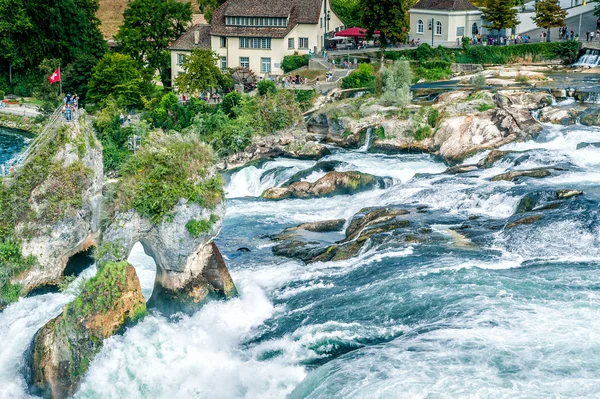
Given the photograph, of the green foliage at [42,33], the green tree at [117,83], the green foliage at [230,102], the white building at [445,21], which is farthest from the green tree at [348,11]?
the green foliage at [230,102]

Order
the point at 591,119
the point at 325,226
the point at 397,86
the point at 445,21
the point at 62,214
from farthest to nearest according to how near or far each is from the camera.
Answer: the point at 445,21
the point at 397,86
the point at 591,119
the point at 325,226
the point at 62,214

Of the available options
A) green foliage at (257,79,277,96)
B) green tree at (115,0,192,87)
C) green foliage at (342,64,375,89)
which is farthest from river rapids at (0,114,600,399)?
green tree at (115,0,192,87)

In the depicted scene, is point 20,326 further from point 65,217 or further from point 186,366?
point 186,366

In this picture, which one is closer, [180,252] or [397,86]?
[180,252]

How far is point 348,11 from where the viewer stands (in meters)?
100

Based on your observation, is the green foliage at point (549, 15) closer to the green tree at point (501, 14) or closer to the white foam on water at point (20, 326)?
the green tree at point (501, 14)

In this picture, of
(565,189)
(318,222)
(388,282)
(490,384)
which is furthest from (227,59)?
(490,384)

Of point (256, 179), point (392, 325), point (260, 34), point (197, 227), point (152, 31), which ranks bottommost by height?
point (392, 325)

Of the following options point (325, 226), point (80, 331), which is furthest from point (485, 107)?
point (80, 331)

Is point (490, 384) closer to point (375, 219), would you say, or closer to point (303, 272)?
point (303, 272)

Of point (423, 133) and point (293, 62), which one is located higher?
point (293, 62)

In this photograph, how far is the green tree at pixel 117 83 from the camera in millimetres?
80562

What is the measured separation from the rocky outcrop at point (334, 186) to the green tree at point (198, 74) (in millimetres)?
23042

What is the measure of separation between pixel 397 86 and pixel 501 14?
23.4m
